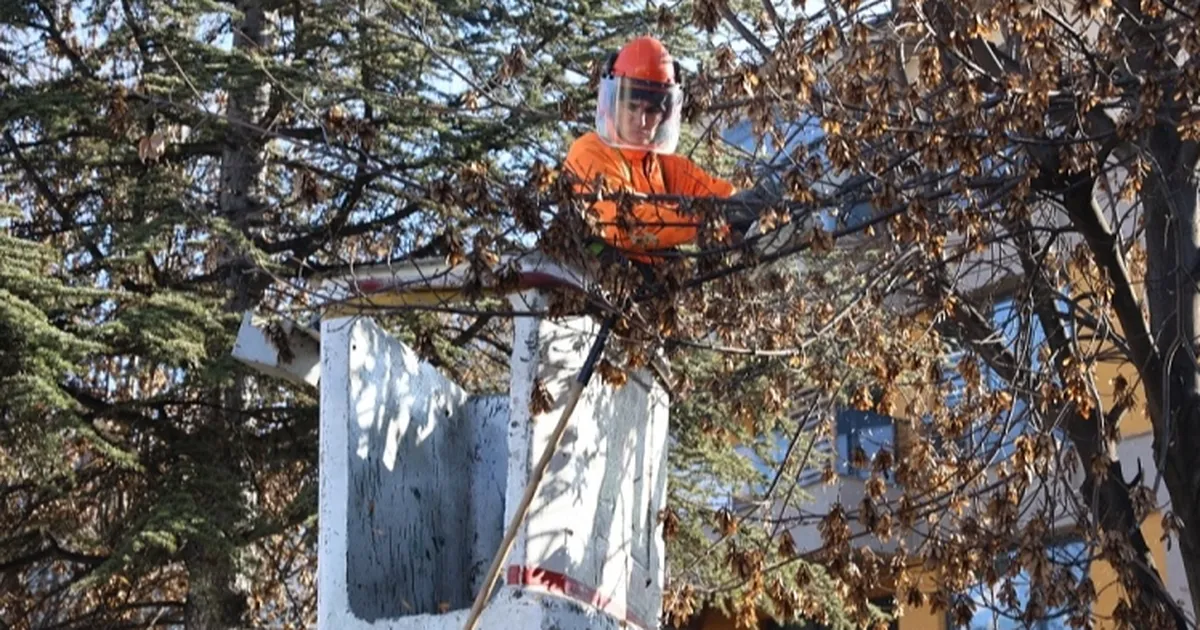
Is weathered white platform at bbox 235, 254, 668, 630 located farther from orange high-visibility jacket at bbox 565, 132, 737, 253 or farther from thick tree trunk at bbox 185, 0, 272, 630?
thick tree trunk at bbox 185, 0, 272, 630

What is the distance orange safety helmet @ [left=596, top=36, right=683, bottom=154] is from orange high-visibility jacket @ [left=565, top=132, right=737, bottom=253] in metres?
0.08

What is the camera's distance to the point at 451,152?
14.5 m

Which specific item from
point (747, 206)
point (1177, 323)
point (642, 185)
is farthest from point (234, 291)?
point (1177, 323)

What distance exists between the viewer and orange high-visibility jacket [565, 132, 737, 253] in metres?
7.88

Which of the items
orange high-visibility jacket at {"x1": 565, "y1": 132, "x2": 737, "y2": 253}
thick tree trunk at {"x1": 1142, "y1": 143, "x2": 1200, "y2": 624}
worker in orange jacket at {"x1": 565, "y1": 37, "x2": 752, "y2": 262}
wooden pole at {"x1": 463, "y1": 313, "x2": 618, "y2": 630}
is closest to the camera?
wooden pole at {"x1": 463, "y1": 313, "x2": 618, "y2": 630}

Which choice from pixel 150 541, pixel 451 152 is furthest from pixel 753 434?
pixel 150 541

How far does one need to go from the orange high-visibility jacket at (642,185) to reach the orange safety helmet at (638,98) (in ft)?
0.27

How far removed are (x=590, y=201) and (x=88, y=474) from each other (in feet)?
24.8

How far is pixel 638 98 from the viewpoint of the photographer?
8.33 m

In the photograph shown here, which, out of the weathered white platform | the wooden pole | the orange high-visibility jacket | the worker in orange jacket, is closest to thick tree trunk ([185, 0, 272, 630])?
the orange high-visibility jacket

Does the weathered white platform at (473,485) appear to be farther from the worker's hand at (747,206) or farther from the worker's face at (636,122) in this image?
the worker's face at (636,122)

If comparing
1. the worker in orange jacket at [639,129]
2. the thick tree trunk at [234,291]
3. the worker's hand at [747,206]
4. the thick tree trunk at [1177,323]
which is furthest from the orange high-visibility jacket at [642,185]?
the thick tree trunk at [234,291]

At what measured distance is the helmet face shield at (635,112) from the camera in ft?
27.3

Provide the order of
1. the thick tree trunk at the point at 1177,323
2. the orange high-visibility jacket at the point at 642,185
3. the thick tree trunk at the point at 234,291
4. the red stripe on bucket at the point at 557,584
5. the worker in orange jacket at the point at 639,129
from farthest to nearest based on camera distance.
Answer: the thick tree trunk at the point at 234,291, the thick tree trunk at the point at 1177,323, the worker in orange jacket at the point at 639,129, the orange high-visibility jacket at the point at 642,185, the red stripe on bucket at the point at 557,584
